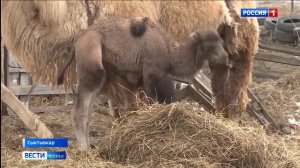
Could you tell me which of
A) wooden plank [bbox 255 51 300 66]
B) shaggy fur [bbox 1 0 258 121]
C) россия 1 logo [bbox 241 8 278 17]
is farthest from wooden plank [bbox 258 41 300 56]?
shaggy fur [bbox 1 0 258 121]

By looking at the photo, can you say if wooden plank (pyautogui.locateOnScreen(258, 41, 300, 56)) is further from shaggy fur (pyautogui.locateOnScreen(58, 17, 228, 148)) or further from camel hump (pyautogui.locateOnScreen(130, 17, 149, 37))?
camel hump (pyautogui.locateOnScreen(130, 17, 149, 37))

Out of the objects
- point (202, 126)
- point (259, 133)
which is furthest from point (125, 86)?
point (259, 133)

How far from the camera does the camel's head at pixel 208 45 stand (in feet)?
17.8

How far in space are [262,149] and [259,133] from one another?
0.92ft

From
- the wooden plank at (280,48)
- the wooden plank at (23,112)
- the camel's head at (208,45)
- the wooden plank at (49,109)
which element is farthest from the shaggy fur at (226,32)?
the wooden plank at (280,48)

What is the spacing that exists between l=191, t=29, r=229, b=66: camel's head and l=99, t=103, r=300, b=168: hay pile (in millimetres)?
582

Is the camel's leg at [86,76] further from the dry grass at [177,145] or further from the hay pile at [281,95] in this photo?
the hay pile at [281,95]

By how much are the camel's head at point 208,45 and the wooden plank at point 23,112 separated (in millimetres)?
1640

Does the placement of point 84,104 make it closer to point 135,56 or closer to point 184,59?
point 135,56

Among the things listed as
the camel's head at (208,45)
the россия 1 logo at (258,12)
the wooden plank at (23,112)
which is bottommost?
the wooden plank at (23,112)

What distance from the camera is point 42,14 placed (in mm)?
5438

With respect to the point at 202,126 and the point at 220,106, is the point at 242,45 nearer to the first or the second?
the point at 220,106

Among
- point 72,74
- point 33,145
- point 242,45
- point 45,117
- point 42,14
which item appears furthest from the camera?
point 45,117

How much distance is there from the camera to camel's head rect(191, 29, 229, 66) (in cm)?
543
